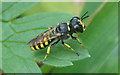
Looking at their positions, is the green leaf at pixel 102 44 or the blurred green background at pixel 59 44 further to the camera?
the green leaf at pixel 102 44

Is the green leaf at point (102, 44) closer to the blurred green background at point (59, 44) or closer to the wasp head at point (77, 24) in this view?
the blurred green background at point (59, 44)

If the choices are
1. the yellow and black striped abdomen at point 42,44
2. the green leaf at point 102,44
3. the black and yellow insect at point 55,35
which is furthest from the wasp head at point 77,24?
the green leaf at point 102,44

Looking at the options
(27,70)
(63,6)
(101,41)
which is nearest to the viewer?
(27,70)

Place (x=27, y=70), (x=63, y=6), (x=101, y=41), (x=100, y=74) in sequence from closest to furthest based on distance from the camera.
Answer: (x=27, y=70)
(x=100, y=74)
(x=101, y=41)
(x=63, y=6)

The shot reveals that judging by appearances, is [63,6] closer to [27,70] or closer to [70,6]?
[70,6]

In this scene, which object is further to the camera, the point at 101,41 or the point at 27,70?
the point at 101,41

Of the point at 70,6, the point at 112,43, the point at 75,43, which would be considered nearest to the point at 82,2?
the point at 70,6

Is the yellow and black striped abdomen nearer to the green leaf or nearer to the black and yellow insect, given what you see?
A: the black and yellow insect
